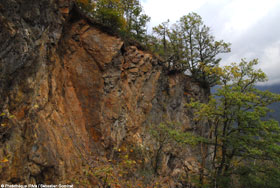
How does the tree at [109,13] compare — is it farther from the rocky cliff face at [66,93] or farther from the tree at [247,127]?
the tree at [247,127]

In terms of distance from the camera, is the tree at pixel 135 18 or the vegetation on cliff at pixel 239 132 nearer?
the vegetation on cliff at pixel 239 132

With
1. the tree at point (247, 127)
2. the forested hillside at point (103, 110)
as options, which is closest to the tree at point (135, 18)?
the forested hillside at point (103, 110)

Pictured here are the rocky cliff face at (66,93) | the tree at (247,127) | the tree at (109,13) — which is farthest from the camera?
the tree at (109,13)

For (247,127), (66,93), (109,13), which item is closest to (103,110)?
(66,93)

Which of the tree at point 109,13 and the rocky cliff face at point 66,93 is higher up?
the tree at point 109,13

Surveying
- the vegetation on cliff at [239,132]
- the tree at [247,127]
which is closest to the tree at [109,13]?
the vegetation on cliff at [239,132]

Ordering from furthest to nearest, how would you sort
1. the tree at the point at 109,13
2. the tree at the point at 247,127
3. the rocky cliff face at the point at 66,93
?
the tree at the point at 109,13
the tree at the point at 247,127
the rocky cliff face at the point at 66,93

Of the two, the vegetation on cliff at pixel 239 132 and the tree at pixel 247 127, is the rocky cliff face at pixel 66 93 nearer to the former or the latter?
the vegetation on cliff at pixel 239 132

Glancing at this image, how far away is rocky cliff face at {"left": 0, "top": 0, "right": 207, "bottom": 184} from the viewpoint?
17.6 feet

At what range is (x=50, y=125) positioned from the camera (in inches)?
310

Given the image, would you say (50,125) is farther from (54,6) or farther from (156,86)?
(156,86)

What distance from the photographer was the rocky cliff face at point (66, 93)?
5379mm

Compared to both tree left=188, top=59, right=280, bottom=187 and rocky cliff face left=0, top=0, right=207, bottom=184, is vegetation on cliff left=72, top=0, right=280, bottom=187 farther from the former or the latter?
rocky cliff face left=0, top=0, right=207, bottom=184

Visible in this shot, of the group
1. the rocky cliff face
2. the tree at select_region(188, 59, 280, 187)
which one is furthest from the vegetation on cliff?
the rocky cliff face
